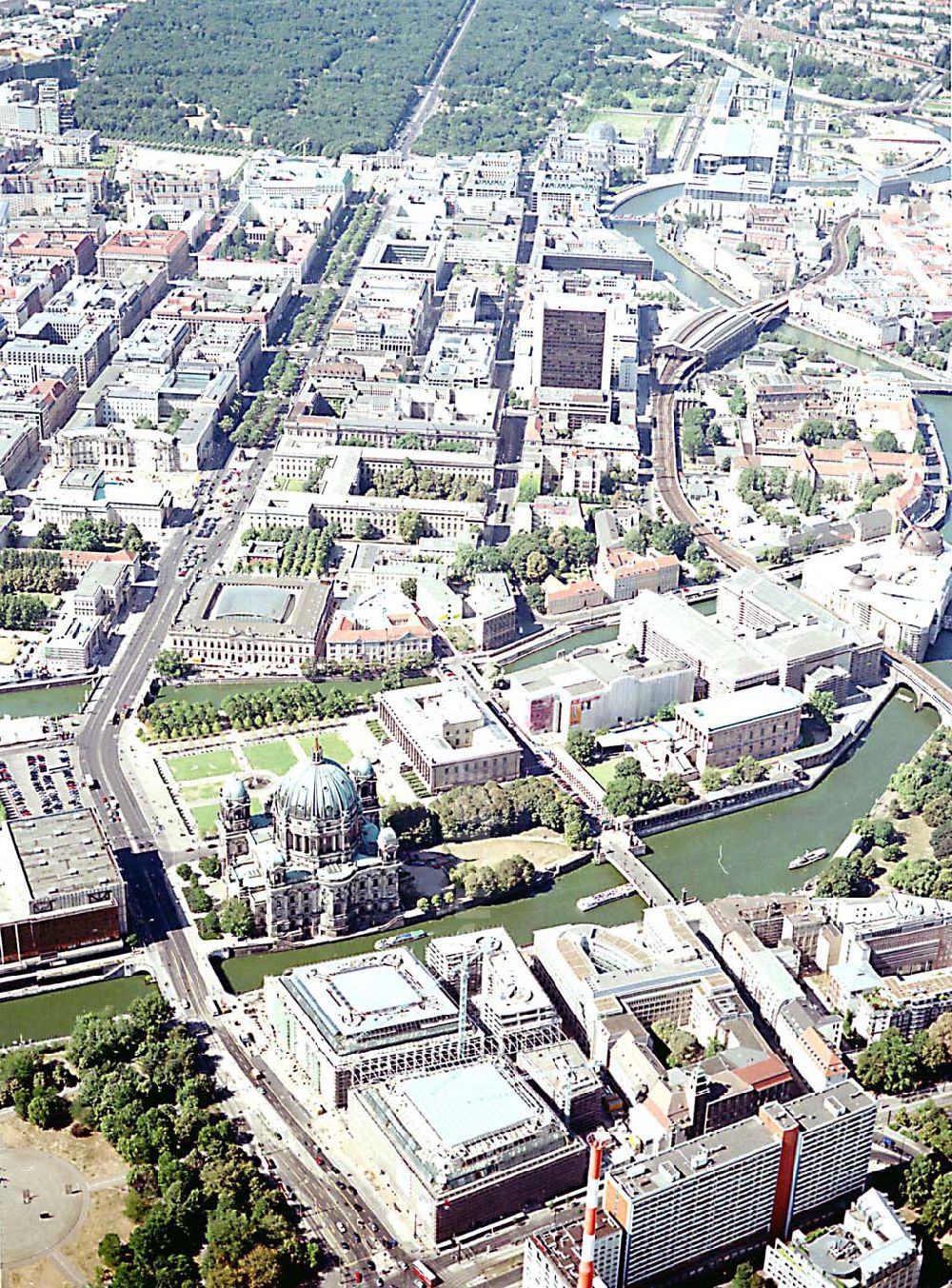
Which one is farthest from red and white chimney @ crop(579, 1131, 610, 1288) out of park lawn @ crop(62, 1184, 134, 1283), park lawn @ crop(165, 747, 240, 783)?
park lawn @ crop(165, 747, 240, 783)

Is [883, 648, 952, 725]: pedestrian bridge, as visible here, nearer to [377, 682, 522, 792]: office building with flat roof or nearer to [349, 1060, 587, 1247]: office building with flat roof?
[377, 682, 522, 792]: office building with flat roof

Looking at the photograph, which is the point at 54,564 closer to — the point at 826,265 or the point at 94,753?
the point at 94,753

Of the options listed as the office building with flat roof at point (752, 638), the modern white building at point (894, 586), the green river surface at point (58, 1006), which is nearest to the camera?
the green river surface at point (58, 1006)

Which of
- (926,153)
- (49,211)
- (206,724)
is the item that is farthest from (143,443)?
(926,153)

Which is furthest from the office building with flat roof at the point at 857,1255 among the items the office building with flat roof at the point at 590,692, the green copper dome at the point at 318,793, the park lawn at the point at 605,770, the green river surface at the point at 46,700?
the green river surface at the point at 46,700

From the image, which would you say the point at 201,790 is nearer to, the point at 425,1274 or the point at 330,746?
the point at 330,746

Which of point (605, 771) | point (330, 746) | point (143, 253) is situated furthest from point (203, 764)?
point (143, 253)

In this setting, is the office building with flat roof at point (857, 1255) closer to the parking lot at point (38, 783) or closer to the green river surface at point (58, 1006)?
the green river surface at point (58, 1006)
